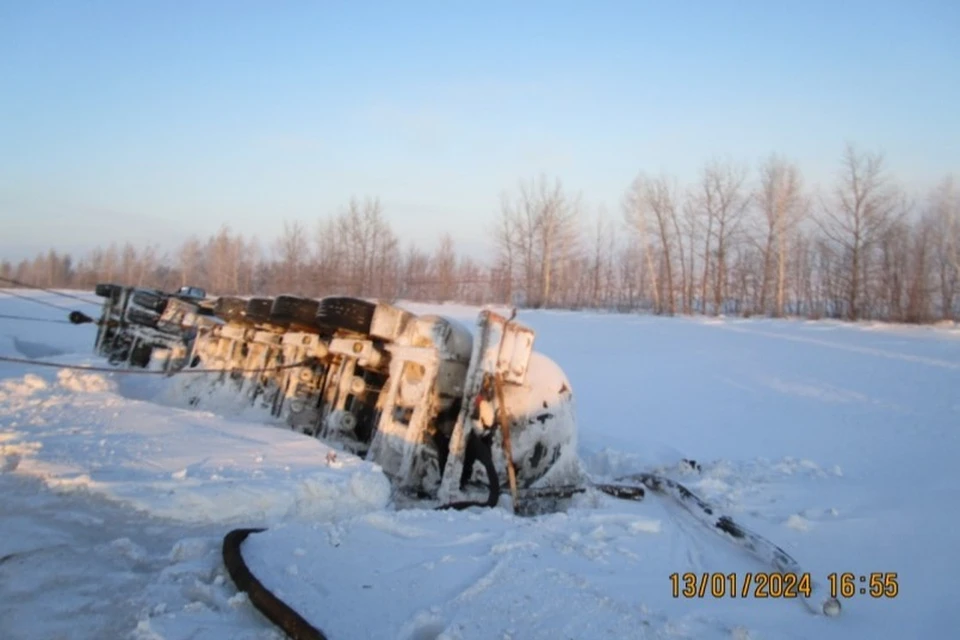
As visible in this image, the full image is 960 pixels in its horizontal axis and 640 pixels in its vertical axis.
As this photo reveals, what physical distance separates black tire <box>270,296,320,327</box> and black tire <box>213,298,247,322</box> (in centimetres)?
190

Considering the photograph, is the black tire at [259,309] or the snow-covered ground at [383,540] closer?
the snow-covered ground at [383,540]

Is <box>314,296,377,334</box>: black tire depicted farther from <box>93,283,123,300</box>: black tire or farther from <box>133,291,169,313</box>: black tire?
<box>93,283,123,300</box>: black tire

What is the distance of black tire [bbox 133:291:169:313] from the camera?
12.9m

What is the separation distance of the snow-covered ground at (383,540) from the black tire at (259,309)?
1564 millimetres

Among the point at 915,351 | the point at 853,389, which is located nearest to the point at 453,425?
the point at 853,389

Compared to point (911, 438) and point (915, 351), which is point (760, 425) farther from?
point (915, 351)

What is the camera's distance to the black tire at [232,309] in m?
10.1

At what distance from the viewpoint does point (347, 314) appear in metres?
7.07

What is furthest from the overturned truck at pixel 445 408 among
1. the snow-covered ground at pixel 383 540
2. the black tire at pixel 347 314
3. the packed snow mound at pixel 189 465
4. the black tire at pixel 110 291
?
the black tire at pixel 110 291

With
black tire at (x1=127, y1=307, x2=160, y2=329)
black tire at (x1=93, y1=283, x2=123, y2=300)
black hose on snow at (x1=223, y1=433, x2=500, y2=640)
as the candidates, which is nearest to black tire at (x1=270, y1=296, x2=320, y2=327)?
black hose on snow at (x1=223, y1=433, x2=500, y2=640)

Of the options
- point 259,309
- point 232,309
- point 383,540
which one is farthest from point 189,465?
point 232,309

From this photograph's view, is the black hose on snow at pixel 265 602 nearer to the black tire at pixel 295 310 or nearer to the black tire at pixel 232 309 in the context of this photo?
the black tire at pixel 295 310

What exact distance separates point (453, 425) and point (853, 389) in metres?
11.2

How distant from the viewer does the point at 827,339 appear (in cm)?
1883
